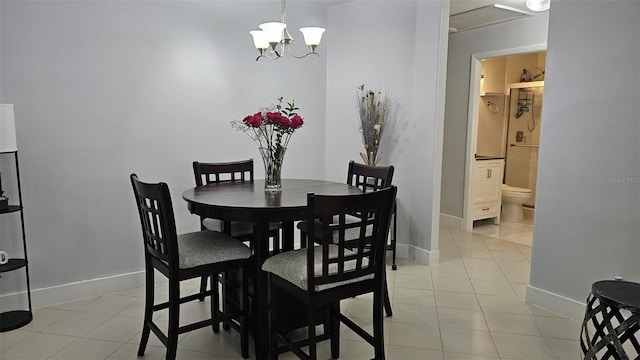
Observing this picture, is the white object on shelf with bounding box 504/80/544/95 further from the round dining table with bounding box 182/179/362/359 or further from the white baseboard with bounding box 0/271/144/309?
the white baseboard with bounding box 0/271/144/309

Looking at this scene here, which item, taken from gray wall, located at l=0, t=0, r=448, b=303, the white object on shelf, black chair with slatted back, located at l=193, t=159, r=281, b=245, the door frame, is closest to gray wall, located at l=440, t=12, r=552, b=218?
the door frame

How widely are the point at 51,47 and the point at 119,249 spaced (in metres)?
1.51

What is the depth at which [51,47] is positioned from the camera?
296 centimetres

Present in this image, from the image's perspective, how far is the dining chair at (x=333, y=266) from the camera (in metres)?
1.93

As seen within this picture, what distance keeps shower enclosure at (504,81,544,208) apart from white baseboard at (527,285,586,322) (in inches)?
144

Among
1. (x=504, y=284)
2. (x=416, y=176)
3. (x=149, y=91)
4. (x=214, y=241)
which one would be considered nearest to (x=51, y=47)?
(x=149, y=91)

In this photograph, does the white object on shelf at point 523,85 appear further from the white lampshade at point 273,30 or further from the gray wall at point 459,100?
the white lampshade at point 273,30

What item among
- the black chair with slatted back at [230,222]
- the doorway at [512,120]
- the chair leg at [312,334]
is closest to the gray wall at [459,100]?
the doorway at [512,120]

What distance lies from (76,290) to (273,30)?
233 cm

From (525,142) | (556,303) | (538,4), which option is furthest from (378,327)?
(525,142)

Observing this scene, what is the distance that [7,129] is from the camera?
2609 millimetres

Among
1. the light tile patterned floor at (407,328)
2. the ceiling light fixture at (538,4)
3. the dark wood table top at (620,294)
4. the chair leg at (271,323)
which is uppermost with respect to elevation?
the ceiling light fixture at (538,4)

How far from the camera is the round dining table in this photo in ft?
7.30

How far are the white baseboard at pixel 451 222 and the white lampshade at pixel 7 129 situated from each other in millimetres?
4579
